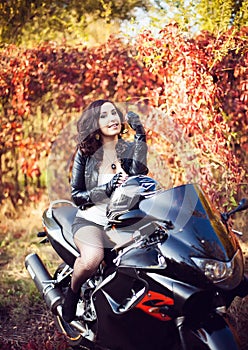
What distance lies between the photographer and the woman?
8.39ft

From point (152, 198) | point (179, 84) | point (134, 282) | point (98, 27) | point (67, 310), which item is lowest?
point (67, 310)

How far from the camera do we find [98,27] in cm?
660

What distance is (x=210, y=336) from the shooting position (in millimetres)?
2014

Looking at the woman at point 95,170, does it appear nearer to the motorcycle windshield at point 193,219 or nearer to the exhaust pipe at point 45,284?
the exhaust pipe at point 45,284

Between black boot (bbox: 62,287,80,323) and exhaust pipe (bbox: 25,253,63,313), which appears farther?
exhaust pipe (bbox: 25,253,63,313)

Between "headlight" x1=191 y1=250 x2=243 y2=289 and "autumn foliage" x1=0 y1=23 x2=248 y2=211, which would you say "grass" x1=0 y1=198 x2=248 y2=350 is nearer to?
"headlight" x1=191 y1=250 x2=243 y2=289

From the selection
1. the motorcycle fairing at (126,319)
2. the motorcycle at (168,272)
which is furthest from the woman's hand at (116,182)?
the motorcycle fairing at (126,319)

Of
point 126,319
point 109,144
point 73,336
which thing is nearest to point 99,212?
point 109,144

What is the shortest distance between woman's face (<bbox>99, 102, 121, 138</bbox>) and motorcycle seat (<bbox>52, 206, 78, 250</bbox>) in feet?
1.89

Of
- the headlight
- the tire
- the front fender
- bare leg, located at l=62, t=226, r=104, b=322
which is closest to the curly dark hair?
bare leg, located at l=62, t=226, r=104, b=322

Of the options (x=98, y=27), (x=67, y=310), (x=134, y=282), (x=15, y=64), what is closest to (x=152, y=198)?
(x=134, y=282)

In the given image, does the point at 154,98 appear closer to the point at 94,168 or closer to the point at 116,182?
the point at 94,168

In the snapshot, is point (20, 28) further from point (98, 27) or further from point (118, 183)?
point (118, 183)

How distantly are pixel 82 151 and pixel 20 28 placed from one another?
419cm
